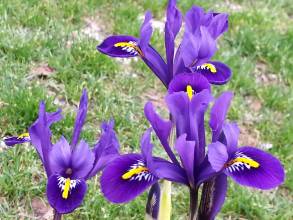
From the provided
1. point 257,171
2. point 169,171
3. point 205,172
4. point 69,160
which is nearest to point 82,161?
point 69,160

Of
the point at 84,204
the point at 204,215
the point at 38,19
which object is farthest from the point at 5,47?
the point at 204,215

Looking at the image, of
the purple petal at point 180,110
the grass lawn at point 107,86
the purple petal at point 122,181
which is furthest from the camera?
the grass lawn at point 107,86

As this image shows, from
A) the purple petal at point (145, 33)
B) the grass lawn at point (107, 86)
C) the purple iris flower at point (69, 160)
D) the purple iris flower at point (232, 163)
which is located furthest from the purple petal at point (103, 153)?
the grass lawn at point (107, 86)

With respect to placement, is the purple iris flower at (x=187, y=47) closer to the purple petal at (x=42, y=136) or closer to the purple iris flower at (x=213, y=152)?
the purple iris flower at (x=213, y=152)

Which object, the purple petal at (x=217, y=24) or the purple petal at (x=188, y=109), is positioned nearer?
the purple petal at (x=188, y=109)

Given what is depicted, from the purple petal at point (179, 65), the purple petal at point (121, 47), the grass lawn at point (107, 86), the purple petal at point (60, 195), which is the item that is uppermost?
the purple petal at point (179, 65)

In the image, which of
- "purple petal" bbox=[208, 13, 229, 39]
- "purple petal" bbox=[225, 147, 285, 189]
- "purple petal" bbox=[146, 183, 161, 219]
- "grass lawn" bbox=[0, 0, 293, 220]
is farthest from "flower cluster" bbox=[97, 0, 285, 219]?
"grass lawn" bbox=[0, 0, 293, 220]
